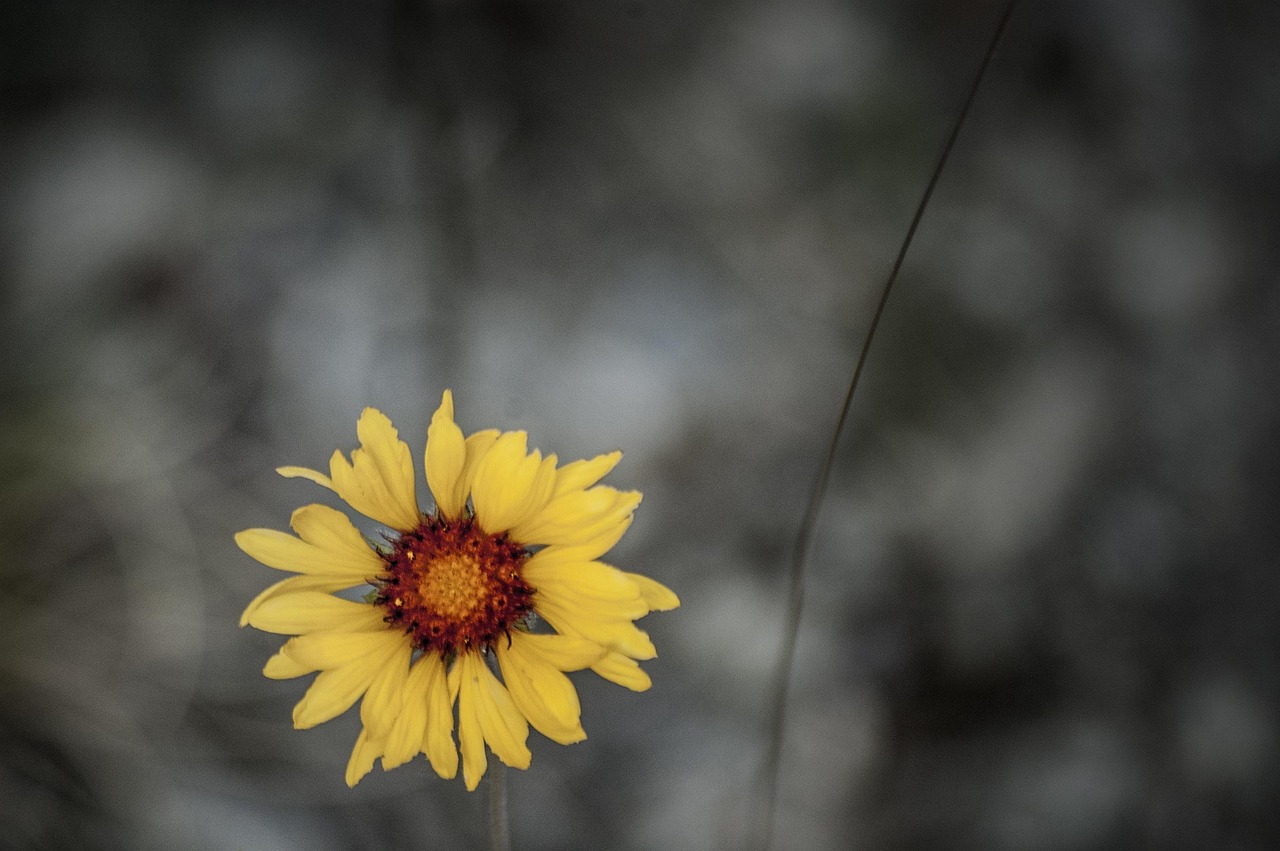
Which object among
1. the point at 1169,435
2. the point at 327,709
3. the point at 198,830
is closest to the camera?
the point at 327,709

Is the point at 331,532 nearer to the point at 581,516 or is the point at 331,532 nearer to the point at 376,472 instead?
the point at 376,472

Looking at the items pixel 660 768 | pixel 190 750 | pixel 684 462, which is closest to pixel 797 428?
pixel 684 462

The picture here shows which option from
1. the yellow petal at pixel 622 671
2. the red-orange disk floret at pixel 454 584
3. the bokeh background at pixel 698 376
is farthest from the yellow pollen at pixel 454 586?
the bokeh background at pixel 698 376

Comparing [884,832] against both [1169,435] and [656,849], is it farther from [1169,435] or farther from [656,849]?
[1169,435]

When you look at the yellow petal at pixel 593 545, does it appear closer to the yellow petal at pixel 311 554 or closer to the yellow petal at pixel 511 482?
the yellow petal at pixel 511 482

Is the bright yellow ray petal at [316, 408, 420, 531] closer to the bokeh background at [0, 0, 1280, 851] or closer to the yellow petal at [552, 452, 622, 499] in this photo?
the yellow petal at [552, 452, 622, 499]

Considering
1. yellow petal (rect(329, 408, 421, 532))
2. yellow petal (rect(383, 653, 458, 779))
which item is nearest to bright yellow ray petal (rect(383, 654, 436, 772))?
yellow petal (rect(383, 653, 458, 779))
